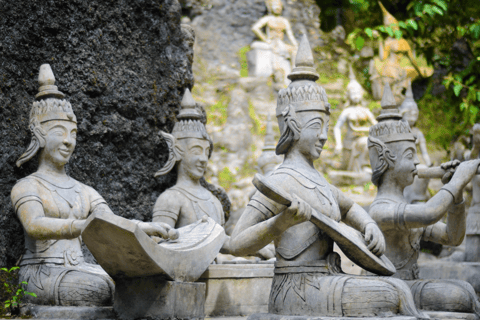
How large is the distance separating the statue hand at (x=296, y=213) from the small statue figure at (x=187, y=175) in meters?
2.08

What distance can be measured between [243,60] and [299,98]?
1213 centimetres

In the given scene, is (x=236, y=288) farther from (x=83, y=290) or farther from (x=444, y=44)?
(x=444, y=44)

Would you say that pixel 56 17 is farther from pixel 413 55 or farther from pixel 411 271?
pixel 413 55

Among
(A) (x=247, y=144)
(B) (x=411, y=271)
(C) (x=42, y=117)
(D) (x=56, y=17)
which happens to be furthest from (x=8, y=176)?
(A) (x=247, y=144)

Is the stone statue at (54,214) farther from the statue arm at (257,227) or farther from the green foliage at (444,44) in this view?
the green foliage at (444,44)

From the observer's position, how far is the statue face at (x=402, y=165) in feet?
17.0

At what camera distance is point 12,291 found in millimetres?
4609

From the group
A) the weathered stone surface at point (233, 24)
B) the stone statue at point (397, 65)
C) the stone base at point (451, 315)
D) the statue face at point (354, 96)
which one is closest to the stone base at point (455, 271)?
the stone base at point (451, 315)

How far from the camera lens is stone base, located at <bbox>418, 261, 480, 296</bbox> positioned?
6.09 m

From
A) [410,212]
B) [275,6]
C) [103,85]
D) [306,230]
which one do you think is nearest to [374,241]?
[306,230]

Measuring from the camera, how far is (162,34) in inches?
263

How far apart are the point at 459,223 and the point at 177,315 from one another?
7.65 ft

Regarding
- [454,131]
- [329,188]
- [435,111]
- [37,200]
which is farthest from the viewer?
[435,111]

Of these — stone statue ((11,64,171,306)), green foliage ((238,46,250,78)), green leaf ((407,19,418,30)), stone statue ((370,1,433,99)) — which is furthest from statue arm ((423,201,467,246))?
green foliage ((238,46,250,78))
